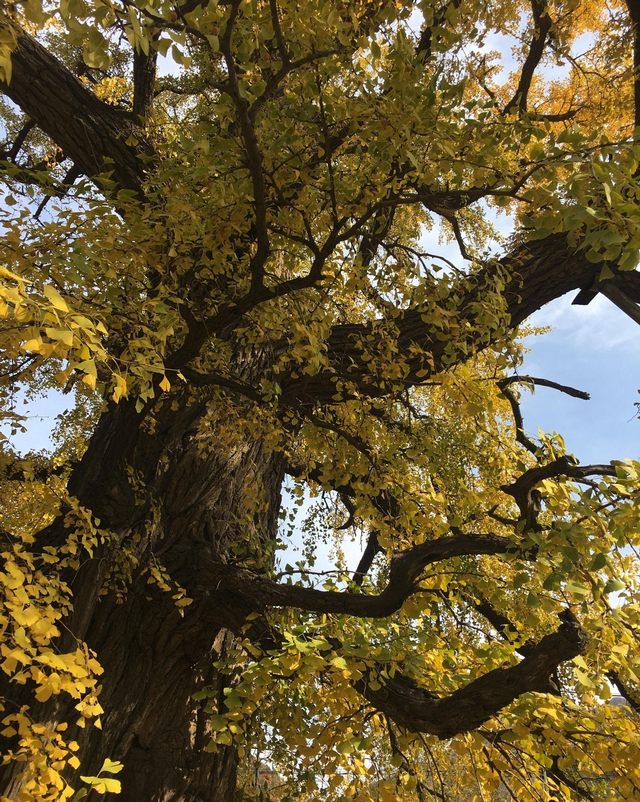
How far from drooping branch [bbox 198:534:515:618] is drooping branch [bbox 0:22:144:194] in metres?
2.86

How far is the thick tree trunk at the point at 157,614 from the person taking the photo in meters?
3.18

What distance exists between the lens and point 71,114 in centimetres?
417

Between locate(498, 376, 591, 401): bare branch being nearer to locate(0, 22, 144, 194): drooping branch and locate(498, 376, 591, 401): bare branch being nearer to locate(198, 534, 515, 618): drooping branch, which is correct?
locate(198, 534, 515, 618): drooping branch

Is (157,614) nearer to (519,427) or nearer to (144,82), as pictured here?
(519,427)

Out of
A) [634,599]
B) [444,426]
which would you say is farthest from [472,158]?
[444,426]

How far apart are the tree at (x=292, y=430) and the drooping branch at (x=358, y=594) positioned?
Result: 16 millimetres

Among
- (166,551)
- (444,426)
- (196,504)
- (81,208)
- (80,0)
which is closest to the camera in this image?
(80,0)

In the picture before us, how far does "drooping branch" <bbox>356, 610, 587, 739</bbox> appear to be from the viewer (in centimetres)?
208

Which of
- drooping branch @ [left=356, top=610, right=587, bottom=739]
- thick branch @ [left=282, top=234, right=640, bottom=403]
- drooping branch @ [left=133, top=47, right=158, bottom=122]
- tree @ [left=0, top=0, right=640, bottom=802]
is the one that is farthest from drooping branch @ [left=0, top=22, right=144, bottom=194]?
drooping branch @ [left=356, top=610, right=587, bottom=739]

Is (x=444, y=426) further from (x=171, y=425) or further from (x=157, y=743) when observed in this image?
(x=157, y=743)

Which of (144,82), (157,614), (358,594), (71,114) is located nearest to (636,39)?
(144,82)

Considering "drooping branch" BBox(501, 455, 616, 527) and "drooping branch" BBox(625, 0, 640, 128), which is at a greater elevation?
"drooping branch" BBox(625, 0, 640, 128)

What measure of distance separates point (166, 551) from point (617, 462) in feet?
9.04

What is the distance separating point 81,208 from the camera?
2.68 meters
